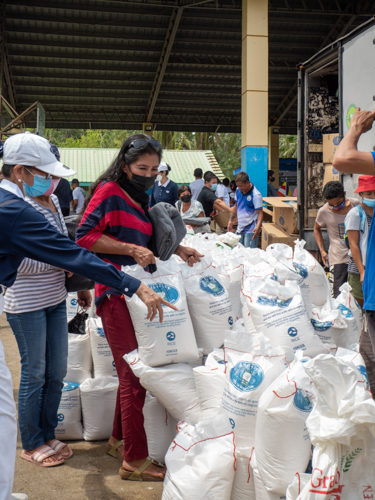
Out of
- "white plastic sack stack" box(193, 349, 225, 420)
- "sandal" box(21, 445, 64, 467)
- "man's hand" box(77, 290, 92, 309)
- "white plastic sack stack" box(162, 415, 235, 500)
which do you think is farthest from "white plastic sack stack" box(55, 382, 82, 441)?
"white plastic sack stack" box(162, 415, 235, 500)

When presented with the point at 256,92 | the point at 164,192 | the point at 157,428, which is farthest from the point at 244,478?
the point at 256,92

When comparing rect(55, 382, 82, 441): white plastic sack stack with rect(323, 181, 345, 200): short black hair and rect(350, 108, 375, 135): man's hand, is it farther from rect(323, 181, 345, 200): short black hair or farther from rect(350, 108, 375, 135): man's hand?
rect(323, 181, 345, 200): short black hair

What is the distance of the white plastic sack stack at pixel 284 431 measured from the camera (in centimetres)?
187

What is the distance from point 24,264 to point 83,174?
12.8 metres

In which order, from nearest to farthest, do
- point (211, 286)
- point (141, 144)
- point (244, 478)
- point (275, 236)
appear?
1. point (244, 478)
2. point (141, 144)
3. point (211, 286)
4. point (275, 236)

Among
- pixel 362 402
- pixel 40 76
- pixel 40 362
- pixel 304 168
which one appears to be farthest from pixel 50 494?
pixel 40 76

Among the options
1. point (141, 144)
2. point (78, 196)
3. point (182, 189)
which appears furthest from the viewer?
point (78, 196)

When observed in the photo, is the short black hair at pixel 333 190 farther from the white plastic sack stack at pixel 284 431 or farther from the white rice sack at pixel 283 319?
the white plastic sack stack at pixel 284 431

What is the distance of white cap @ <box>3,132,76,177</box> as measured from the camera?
207cm

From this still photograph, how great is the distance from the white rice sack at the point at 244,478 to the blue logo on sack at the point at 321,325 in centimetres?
100

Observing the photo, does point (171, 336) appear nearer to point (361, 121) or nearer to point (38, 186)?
point (38, 186)

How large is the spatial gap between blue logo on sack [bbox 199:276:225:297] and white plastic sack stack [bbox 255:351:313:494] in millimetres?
891

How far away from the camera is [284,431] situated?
1.87m

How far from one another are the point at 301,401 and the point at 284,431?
129 mm
